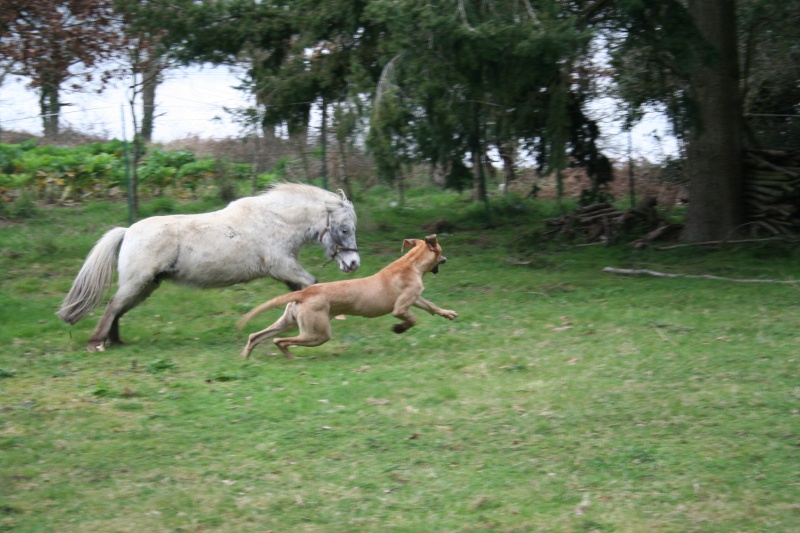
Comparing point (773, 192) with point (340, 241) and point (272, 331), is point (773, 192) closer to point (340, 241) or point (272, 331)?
point (340, 241)

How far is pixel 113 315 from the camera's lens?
9.88 metres

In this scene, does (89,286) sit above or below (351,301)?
above

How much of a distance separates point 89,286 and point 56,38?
823cm

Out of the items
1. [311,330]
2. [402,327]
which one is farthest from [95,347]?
[402,327]

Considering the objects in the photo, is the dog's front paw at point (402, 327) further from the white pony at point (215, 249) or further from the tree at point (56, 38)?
the tree at point (56, 38)

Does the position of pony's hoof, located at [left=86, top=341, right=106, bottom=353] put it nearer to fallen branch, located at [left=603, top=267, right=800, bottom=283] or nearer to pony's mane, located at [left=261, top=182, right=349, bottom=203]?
pony's mane, located at [left=261, top=182, right=349, bottom=203]

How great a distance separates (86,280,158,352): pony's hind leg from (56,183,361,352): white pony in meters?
0.01

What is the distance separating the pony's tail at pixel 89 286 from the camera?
32.6 feet

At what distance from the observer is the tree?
51.9 feet

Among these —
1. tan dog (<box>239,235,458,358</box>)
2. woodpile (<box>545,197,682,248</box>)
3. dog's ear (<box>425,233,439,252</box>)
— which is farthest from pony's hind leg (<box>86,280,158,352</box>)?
woodpile (<box>545,197,682,248</box>)

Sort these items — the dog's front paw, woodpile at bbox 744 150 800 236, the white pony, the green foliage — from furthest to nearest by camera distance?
the green foliage
woodpile at bbox 744 150 800 236
the white pony
the dog's front paw

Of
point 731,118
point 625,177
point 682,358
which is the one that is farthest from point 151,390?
point 625,177

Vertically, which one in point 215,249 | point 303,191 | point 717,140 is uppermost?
point 717,140

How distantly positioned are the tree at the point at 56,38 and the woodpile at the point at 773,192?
39.1ft
